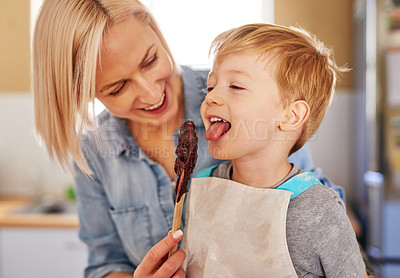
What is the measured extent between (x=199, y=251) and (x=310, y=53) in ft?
0.81

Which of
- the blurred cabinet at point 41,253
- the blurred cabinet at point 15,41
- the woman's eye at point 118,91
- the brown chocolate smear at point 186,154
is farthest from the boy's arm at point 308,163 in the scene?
the blurred cabinet at point 41,253

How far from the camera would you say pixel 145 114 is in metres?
0.46

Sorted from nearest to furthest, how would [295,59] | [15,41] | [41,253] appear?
[295,59]
[15,41]
[41,253]

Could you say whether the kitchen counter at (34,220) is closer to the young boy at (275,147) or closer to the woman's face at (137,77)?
the woman's face at (137,77)

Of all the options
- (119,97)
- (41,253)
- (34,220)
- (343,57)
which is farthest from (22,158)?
(343,57)

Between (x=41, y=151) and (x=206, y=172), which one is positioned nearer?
(x=206, y=172)

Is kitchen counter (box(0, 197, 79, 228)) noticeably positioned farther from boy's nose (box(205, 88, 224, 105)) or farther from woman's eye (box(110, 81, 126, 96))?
boy's nose (box(205, 88, 224, 105))

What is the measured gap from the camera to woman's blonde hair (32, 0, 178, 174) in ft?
1.36

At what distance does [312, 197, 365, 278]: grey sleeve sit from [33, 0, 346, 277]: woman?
0.22 feet

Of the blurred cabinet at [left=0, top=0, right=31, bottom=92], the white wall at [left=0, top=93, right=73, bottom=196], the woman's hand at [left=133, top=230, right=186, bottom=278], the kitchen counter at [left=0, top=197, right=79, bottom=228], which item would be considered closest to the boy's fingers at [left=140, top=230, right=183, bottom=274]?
the woman's hand at [left=133, top=230, right=186, bottom=278]

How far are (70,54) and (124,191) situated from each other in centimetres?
22

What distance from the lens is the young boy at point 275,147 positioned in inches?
13.9

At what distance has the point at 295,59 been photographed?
35cm

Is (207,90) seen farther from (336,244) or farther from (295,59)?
(336,244)
